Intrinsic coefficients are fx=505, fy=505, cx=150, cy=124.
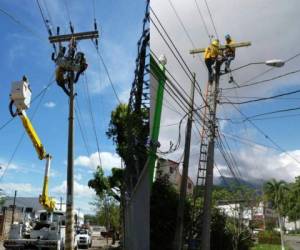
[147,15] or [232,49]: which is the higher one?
[232,49]

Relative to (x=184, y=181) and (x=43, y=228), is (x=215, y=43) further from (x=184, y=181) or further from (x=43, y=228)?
(x=43, y=228)

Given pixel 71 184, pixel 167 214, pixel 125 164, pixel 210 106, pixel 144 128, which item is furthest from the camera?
pixel 210 106

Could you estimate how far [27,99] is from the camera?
48.2ft

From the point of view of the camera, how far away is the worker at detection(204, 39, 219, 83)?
50.3 ft

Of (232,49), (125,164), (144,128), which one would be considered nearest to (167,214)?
(125,164)

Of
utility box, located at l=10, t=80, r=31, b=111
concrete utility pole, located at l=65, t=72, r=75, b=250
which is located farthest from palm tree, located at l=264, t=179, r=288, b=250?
utility box, located at l=10, t=80, r=31, b=111

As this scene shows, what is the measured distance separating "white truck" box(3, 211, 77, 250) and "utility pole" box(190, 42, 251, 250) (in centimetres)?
942

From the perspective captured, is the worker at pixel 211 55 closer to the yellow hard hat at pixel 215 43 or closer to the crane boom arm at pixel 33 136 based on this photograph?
the yellow hard hat at pixel 215 43

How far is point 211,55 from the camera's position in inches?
611

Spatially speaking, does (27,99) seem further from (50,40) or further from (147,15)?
(147,15)

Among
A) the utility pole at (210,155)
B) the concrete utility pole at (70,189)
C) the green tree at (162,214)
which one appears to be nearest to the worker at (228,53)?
the utility pole at (210,155)

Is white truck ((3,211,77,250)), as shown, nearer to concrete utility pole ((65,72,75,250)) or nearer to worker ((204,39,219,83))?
concrete utility pole ((65,72,75,250))

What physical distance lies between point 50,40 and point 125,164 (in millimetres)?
10386

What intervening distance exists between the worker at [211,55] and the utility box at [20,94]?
537 centimetres
